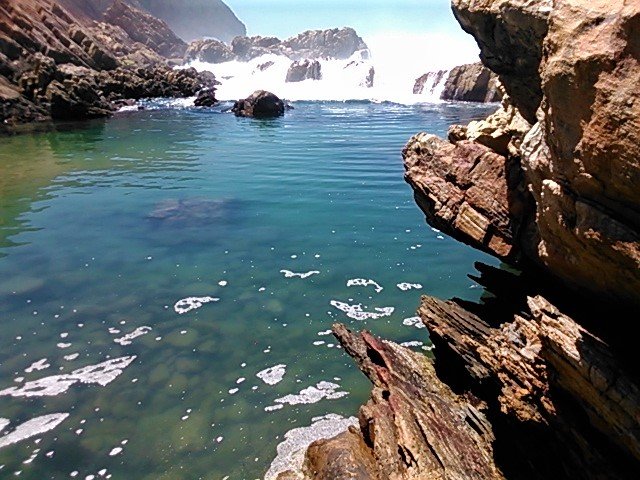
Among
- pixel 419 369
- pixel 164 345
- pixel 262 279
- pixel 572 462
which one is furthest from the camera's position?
pixel 262 279

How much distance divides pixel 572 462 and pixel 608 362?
58.1 inches

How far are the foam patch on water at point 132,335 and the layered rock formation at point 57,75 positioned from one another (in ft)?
124

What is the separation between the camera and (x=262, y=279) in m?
12.8

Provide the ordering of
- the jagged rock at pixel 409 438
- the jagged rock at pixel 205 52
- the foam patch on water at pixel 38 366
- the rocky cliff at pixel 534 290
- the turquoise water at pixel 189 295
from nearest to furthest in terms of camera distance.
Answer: the rocky cliff at pixel 534 290 → the jagged rock at pixel 409 438 → the turquoise water at pixel 189 295 → the foam patch on water at pixel 38 366 → the jagged rock at pixel 205 52

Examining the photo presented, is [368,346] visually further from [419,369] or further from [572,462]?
[572,462]

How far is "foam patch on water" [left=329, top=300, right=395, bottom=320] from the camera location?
11023 millimetres

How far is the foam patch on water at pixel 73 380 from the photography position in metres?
8.52

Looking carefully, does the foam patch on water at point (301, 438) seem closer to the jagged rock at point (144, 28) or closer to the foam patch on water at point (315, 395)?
the foam patch on water at point (315, 395)

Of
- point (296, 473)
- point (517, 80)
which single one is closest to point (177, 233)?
point (296, 473)

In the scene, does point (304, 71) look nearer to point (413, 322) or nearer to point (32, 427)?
point (413, 322)

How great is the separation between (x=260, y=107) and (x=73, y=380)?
44454 mm

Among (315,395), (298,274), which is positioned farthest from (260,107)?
(315,395)

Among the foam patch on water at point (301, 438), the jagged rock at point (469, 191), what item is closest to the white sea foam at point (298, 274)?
the jagged rock at point (469, 191)

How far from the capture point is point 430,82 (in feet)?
255
